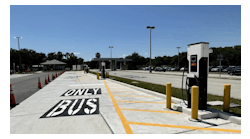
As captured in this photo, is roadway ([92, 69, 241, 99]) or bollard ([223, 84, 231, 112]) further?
roadway ([92, 69, 241, 99])

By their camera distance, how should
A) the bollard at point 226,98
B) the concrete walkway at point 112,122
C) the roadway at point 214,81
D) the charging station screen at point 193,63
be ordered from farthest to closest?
1. the roadway at point 214,81
2. the charging station screen at point 193,63
3. the bollard at point 226,98
4. the concrete walkway at point 112,122

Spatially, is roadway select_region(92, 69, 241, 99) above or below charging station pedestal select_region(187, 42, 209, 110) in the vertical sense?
below

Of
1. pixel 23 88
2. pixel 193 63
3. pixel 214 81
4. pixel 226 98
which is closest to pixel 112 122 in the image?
pixel 193 63

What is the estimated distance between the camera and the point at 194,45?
18.3 ft

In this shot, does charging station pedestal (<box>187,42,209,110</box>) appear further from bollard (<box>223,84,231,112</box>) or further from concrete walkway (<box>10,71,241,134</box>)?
concrete walkway (<box>10,71,241,134</box>)

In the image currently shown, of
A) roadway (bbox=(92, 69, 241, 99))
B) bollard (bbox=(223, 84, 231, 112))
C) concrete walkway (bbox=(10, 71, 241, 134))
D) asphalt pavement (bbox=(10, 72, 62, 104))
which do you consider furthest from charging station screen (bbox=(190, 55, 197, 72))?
asphalt pavement (bbox=(10, 72, 62, 104))

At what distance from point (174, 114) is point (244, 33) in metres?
3.32

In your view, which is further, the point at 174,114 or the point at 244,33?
the point at 174,114

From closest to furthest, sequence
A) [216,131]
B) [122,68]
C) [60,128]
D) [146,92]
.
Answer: [216,131] < [60,128] < [146,92] < [122,68]

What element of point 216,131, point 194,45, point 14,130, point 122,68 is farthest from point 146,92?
point 122,68

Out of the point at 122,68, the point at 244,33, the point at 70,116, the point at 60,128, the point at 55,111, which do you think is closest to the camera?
the point at 60,128

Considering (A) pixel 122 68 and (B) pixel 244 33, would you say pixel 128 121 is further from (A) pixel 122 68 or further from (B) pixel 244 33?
(A) pixel 122 68

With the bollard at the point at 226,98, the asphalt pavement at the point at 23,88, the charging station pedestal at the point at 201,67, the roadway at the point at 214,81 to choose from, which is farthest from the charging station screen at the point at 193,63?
the asphalt pavement at the point at 23,88

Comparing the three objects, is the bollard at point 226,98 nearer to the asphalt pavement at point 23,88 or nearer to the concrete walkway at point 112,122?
the concrete walkway at point 112,122
